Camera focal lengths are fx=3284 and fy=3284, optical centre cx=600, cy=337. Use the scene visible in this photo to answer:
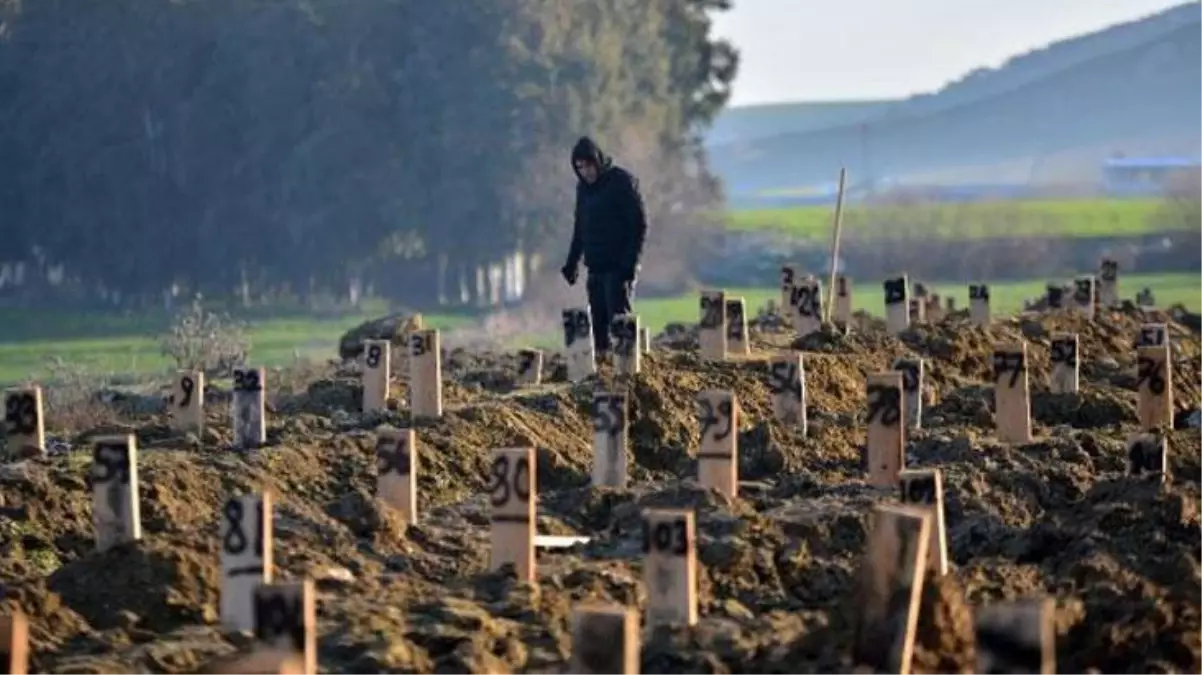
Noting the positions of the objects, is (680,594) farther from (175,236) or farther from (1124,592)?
(175,236)

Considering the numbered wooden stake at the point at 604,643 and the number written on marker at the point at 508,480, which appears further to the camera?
the number written on marker at the point at 508,480

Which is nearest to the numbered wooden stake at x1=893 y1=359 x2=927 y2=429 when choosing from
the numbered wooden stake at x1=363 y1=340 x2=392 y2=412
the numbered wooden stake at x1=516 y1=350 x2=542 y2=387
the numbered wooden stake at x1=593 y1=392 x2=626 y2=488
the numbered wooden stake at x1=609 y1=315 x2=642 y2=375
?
the numbered wooden stake at x1=609 y1=315 x2=642 y2=375

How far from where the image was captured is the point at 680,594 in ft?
34.1

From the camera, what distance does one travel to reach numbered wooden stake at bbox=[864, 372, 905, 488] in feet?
45.5

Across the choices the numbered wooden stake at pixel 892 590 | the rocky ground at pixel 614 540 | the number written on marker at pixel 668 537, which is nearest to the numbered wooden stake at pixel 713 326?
the rocky ground at pixel 614 540

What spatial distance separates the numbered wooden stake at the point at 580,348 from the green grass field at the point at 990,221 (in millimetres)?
56837

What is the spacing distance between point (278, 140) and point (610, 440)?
5488 centimetres

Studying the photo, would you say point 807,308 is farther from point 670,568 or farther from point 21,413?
point 670,568

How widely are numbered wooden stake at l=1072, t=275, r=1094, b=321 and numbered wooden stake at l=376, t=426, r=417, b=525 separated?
15.1 metres

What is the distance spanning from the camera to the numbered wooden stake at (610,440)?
14.1 meters

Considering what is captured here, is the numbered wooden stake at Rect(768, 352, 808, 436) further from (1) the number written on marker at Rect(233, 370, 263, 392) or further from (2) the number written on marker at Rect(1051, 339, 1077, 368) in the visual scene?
(1) the number written on marker at Rect(233, 370, 263, 392)

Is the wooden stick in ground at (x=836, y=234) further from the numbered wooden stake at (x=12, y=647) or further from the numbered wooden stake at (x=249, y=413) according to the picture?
the numbered wooden stake at (x=12, y=647)

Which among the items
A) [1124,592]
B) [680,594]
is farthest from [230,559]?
[1124,592]

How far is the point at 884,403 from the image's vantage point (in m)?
13.9
